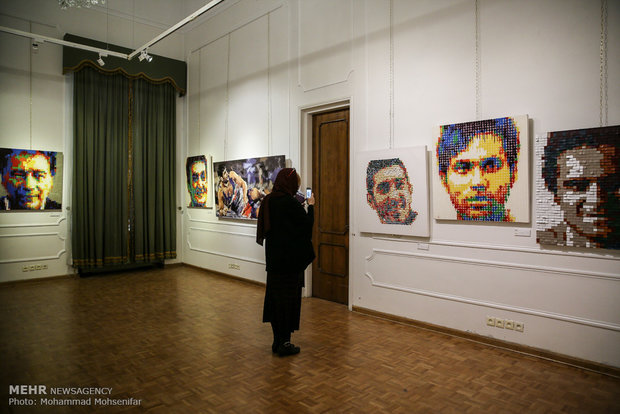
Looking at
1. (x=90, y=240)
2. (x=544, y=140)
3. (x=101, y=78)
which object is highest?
(x=101, y=78)

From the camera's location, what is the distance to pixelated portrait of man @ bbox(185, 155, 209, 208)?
8.95m

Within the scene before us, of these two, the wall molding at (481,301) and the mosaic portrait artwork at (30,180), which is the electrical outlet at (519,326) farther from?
the mosaic portrait artwork at (30,180)

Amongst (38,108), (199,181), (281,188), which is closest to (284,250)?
(281,188)

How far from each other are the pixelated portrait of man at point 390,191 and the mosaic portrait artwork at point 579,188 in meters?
1.50

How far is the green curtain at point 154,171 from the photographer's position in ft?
29.2

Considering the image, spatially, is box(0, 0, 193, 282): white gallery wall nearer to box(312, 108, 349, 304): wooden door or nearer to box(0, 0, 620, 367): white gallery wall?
box(0, 0, 620, 367): white gallery wall

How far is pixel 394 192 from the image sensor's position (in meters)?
5.24

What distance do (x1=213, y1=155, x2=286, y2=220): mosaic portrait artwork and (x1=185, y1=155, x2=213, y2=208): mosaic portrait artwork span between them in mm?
363

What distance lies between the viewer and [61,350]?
420cm

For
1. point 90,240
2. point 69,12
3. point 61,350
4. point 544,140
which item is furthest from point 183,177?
point 544,140

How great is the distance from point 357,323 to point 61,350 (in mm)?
3453

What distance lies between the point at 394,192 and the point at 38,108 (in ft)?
23.9

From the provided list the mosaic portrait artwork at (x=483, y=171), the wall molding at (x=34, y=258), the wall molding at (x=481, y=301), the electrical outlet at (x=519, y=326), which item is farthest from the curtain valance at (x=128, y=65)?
the electrical outlet at (x=519, y=326)

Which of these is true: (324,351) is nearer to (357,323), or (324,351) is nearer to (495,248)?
(357,323)
